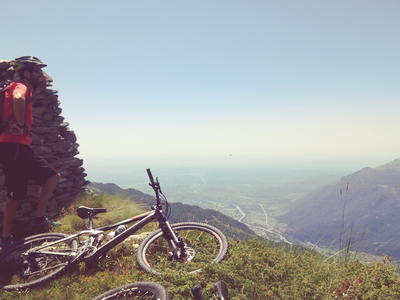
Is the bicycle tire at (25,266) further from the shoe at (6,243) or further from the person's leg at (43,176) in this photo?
the person's leg at (43,176)

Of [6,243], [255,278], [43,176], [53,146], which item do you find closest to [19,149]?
[43,176]

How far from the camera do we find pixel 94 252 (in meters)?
6.26

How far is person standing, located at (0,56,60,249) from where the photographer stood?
647 cm

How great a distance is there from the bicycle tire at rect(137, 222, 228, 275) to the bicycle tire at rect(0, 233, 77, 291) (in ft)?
5.33

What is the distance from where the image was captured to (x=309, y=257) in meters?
7.47

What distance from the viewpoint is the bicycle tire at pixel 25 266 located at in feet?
19.7

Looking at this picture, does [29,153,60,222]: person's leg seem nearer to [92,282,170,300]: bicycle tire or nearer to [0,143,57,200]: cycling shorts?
[0,143,57,200]: cycling shorts

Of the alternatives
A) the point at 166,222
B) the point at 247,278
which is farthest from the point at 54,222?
the point at 247,278

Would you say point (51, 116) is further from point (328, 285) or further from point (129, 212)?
point (328, 285)

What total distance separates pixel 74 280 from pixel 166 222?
7.47ft

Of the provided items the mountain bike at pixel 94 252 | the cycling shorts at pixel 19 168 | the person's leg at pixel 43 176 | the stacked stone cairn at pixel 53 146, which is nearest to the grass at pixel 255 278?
the mountain bike at pixel 94 252

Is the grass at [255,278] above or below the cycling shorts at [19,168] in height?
below

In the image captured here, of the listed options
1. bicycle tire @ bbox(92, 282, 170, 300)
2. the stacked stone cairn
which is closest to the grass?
bicycle tire @ bbox(92, 282, 170, 300)

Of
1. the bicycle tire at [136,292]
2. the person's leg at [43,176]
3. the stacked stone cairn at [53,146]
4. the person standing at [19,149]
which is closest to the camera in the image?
the bicycle tire at [136,292]
